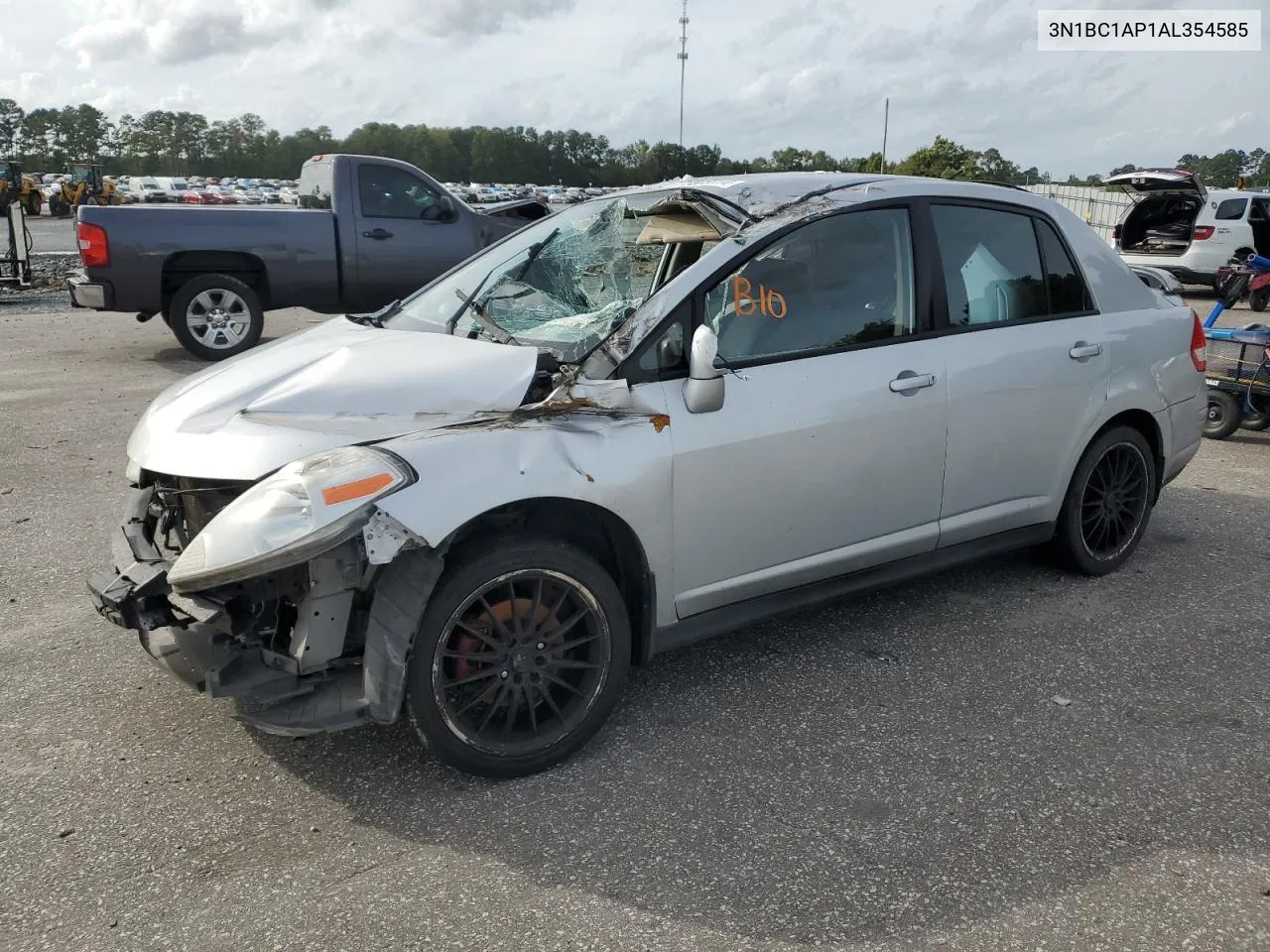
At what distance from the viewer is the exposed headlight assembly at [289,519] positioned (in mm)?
2652

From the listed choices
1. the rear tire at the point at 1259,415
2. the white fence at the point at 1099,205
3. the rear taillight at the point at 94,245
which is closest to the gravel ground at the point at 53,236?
the rear taillight at the point at 94,245

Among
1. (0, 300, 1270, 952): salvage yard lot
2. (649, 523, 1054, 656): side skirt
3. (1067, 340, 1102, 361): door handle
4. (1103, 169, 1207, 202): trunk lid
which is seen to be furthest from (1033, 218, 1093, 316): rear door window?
(1103, 169, 1207, 202): trunk lid

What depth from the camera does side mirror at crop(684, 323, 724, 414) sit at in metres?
3.16

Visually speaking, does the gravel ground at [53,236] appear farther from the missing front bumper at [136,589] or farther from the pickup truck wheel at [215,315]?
the missing front bumper at [136,589]

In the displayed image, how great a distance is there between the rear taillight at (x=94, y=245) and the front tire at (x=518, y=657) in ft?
26.4

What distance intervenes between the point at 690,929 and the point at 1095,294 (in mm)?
3425

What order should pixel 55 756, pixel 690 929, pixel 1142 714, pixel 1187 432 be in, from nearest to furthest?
pixel 690 929
pixel 55 756
pixel 1142 714
pixel 1187 432

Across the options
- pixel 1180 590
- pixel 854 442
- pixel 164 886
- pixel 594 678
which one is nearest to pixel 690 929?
pixel 594 678

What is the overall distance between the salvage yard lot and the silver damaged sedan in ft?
0.98

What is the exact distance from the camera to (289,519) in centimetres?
269

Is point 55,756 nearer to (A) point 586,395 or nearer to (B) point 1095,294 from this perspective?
(A) point 586,395

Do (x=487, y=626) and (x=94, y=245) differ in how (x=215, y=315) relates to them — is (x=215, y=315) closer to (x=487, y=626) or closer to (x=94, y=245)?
(x=94, y=245)

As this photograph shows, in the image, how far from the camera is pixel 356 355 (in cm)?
355

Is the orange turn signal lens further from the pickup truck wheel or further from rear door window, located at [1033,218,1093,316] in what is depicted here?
the pickup truck wheel
